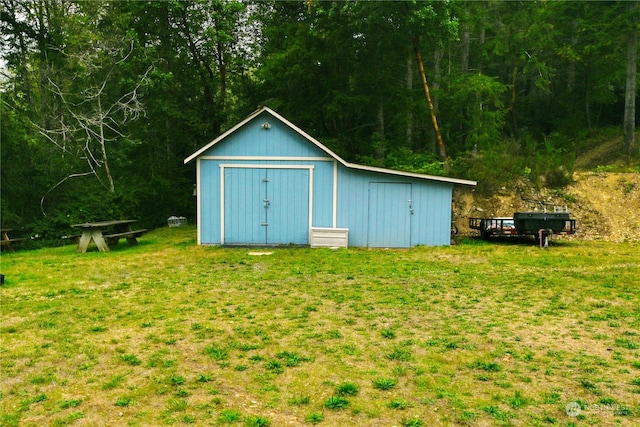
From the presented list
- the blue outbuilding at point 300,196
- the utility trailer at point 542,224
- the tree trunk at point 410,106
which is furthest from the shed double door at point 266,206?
the tree trunk at point 410,106

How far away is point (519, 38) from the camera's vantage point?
22.0 meters

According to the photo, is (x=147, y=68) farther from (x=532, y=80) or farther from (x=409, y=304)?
(x=532, y=80)

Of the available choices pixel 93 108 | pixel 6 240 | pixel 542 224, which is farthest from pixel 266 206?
pixel 93 108

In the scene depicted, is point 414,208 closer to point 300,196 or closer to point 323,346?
point 300,196

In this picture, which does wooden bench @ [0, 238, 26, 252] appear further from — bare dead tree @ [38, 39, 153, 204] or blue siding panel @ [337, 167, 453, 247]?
blue siding panel @ [337, 167, 453, 247]

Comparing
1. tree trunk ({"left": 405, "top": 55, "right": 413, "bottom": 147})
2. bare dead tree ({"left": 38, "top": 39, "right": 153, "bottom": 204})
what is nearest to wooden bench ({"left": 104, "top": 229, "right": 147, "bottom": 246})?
bare dead tree ({"left": 38, "top": 39, "right": 153, "bottom": 204})

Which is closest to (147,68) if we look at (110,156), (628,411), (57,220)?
(110,156)

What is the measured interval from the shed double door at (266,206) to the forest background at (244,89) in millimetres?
5447

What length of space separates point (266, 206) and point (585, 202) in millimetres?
10035

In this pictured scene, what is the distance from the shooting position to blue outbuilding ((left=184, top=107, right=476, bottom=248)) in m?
12.5

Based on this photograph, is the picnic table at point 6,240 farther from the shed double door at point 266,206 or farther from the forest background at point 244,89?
the shed double door at point 266,206

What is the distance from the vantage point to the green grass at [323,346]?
11.8 feet

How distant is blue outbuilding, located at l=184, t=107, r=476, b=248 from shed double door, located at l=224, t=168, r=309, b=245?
0.03 metres

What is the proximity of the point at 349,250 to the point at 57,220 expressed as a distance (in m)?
9.98
